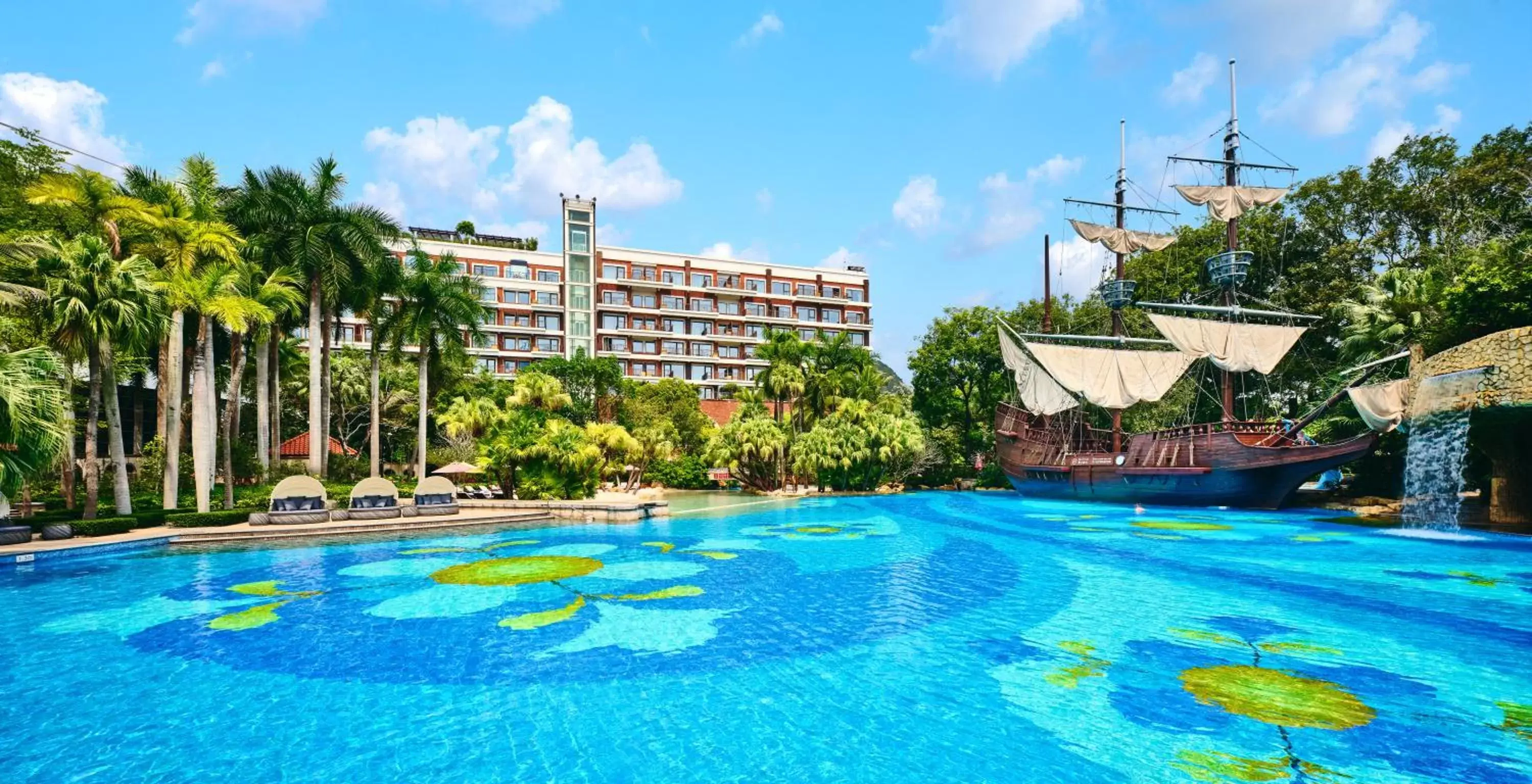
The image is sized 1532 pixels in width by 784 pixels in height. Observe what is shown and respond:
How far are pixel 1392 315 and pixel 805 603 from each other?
30.2 metres

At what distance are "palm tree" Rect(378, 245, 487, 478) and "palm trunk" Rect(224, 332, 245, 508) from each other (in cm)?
679

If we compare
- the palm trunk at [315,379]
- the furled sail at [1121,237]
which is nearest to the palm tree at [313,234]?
the palm trunk at [315,379]

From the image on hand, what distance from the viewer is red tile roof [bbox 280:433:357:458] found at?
4109 centimetres

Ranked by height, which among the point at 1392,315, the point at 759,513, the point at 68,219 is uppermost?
the point at 68,219

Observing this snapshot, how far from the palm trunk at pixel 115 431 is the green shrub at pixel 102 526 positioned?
1.40 ft

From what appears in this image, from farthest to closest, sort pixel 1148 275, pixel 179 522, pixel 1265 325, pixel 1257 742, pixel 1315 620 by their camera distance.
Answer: pixel 1148 275 → pixel 1265 325 → pixel 179 522 → pixel 1315 620 → pixel 1257 742

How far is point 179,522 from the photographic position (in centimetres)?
2048

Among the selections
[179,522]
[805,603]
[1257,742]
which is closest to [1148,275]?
[805,603]

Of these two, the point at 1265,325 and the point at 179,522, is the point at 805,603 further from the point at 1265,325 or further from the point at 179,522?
the point at 1265,325

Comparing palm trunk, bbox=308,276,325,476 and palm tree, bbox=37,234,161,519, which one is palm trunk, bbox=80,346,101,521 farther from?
palm trunk, bbox=308,276,325,476

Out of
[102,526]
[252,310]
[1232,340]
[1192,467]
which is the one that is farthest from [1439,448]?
[102,526]

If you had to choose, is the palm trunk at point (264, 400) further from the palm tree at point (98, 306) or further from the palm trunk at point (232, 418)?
the palm tree at point (98, 306)

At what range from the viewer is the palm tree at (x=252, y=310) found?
2269 cm

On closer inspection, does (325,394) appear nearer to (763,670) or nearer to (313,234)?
(313,234)
